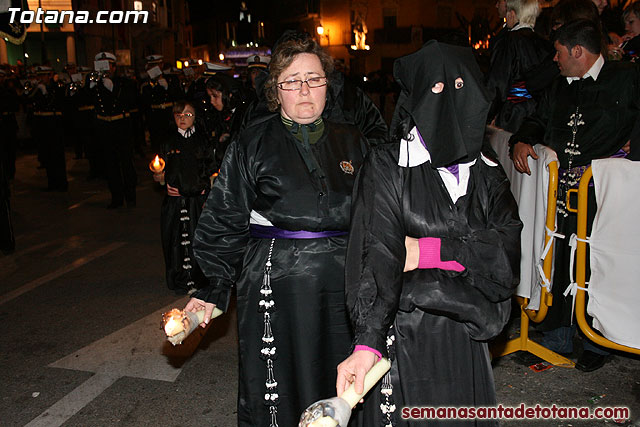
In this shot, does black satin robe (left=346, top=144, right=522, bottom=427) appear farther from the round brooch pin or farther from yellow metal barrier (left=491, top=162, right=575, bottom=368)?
yellow metal barrier (left=491, top=162, right=575, bottom=368)

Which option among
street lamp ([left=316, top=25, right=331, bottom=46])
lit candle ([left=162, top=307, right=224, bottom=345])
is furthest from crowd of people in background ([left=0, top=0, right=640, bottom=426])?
street lamp ([left=316, top=25, right=331, bottom=46])

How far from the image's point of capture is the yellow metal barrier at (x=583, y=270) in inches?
166

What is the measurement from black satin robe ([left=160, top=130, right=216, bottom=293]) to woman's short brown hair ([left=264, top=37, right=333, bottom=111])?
10.1 ft

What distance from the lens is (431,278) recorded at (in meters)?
2.43

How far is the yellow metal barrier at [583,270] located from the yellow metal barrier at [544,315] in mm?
200

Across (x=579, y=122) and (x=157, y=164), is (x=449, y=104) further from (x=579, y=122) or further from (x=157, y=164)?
(x=157, y=164)

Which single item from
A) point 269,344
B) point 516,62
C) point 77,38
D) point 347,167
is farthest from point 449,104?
point 77,38

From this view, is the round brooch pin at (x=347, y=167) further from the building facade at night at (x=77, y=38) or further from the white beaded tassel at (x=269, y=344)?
the building facade at night at (x=77, y=38)

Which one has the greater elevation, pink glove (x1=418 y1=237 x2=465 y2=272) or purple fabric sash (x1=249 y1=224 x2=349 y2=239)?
pink glove (x1=418 y1=237 x2=465 y2=272)

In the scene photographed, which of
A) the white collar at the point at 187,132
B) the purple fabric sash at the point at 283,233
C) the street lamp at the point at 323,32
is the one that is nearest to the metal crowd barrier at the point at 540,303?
the purple fabric sash at the point at 283,233

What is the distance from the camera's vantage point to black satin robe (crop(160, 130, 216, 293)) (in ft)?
20.7

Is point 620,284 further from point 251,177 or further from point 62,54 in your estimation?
point 62,54

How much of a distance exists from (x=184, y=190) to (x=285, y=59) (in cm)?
340

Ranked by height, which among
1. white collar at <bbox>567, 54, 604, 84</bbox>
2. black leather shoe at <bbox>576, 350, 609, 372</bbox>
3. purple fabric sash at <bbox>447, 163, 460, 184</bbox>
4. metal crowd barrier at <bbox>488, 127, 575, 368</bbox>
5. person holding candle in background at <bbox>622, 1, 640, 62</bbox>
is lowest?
black leather shoe at <bbox>576, 350, 609, 372</bbox>
